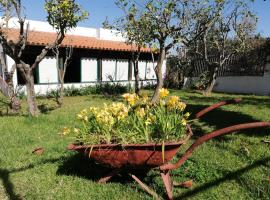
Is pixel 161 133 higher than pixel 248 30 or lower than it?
lower

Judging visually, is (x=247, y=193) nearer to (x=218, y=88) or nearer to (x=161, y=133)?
(x=161, y=133)

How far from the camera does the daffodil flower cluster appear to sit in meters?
4.09

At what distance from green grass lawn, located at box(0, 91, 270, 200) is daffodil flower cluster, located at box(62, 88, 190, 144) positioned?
0.85 metres

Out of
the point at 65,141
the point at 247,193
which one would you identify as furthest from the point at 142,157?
the point at 65,141

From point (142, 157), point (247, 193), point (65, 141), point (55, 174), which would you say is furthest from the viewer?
point (65, 141)

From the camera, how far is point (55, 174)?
5086 millimetres

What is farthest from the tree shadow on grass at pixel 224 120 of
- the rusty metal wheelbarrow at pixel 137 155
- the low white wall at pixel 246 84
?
the low white wall at pixel 246 84

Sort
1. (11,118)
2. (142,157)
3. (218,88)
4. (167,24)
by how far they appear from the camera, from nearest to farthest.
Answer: (142,157)
(11,118)
(167,24)
(218,88)

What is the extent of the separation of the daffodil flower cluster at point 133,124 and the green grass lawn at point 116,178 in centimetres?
85

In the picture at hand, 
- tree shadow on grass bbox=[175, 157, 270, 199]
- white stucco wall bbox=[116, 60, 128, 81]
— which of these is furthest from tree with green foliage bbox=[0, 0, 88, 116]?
white stucco wall bbox=[116, 60, 128, 81]

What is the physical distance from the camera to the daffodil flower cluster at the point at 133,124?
13.4 ft

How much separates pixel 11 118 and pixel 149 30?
625 centimetres

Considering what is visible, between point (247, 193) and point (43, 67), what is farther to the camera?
point (43, 67)

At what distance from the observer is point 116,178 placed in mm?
4938
